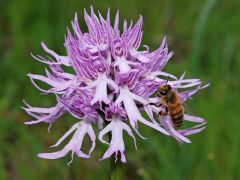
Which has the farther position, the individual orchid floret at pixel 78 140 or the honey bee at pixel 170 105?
the honey bee at pixel 170 105

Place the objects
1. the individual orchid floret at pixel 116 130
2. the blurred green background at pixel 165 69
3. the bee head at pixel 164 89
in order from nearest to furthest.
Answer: the individual orchid floret at pixel 116 130
the bee head at pixel 164 89
the blurred green background at pixel 165 69

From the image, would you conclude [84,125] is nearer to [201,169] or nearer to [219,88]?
[201,169]

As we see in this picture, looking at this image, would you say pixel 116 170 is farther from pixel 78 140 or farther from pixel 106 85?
pixel 106 85

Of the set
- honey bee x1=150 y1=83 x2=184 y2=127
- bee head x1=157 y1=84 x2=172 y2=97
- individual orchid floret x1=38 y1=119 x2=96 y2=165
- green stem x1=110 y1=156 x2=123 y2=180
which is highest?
bee head x1=157 y1=84 x2=172 y2=97

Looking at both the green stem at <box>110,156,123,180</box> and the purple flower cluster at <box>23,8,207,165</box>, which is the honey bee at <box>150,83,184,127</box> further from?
the green stem at <box>110,156,123,180</box>

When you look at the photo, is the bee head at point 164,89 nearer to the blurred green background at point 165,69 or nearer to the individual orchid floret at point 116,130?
the individual orchid floret at point 116,130

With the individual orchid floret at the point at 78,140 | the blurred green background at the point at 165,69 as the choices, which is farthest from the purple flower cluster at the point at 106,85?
the blurred green background at the point at 165,69

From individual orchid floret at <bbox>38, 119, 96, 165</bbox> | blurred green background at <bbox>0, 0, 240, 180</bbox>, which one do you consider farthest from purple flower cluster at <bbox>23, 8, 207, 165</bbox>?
blurred green background at <bbox>0, 0, 240, 180</bbox>
